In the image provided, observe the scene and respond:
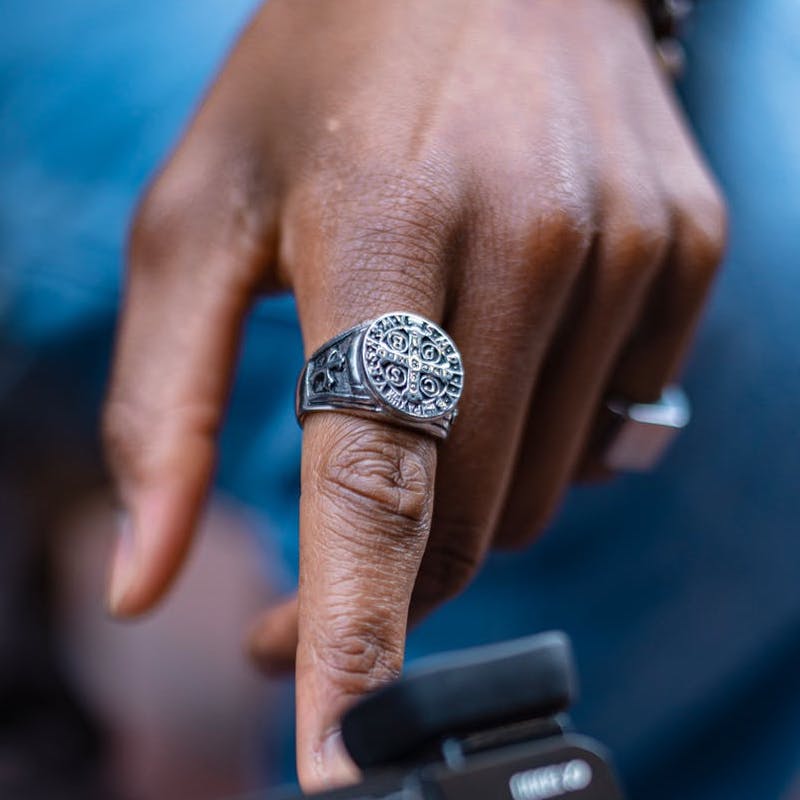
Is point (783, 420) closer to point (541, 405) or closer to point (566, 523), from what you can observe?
point (566, 523)

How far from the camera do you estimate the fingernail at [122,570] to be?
2.56ft

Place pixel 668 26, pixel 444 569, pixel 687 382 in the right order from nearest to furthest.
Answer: pixel 444 569, pixel 668 26, pixel 687 382

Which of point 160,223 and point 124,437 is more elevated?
point 160,223

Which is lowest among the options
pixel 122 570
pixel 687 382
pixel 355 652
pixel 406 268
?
pixel 122 570

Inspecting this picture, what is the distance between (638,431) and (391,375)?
0.30m

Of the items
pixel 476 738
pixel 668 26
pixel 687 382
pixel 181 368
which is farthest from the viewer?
pixel 687 382

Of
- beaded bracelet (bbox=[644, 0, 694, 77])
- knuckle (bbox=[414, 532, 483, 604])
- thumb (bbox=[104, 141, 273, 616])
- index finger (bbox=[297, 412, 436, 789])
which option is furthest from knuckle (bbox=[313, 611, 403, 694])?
beaded bracelet (bbox=[644, 0, 694, 77])

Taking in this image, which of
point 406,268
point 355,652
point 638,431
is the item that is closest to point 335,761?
point 355,652

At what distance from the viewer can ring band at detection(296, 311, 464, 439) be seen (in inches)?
23.4

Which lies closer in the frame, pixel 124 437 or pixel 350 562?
pixel 350 562

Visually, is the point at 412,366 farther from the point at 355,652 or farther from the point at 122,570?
the point at 122,570

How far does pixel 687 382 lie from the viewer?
1.05 m

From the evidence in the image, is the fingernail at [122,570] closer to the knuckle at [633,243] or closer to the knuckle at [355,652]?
the knuckle at [355,652]

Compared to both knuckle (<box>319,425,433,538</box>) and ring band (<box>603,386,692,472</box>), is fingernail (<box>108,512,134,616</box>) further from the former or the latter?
ring band (<box>603,386,692,472</box>)
